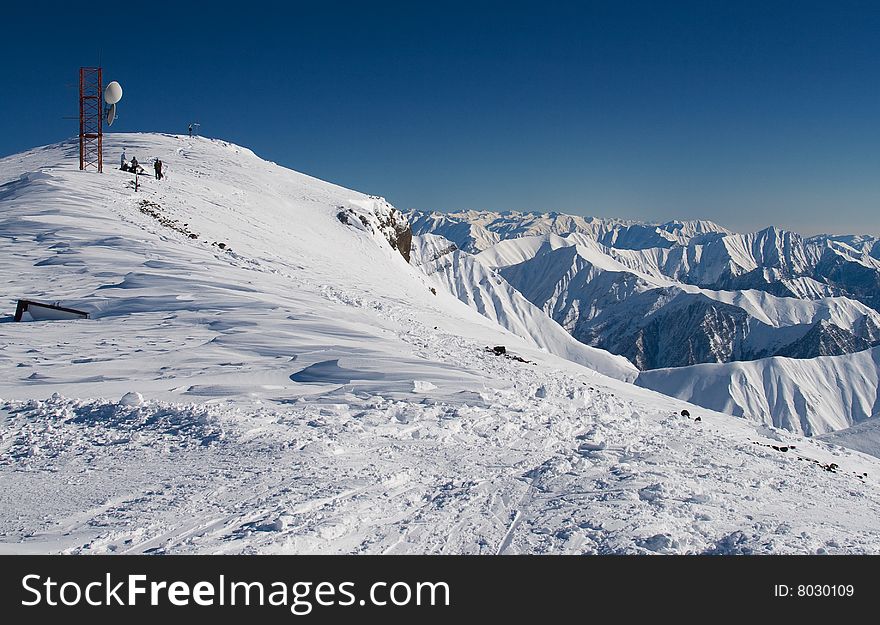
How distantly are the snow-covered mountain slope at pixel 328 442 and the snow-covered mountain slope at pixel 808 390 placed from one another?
92.2 meters

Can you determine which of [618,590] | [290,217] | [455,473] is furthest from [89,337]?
[290,217]

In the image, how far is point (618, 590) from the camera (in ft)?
17.3

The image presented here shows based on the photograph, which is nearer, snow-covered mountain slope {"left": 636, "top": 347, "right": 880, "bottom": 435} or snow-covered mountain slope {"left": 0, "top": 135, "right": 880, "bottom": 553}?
snow-covered mountain slope {"left": 0, "top": 135, "right": 880, "bottom": 553}

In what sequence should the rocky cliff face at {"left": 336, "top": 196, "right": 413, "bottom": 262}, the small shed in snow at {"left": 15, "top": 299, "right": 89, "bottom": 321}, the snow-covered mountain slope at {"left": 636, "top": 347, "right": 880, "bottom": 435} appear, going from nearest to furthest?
the small shed in snow at {"left": 15, "top": 299, "right": 89, "bottom": 321}
the rocky cliff face at {"left": 336, "top": 196, "right": 413, "bottom": 262}
the snow-covered mountain slope at {"left": 636, "top": 347, "right": 880, "bottom": 435}

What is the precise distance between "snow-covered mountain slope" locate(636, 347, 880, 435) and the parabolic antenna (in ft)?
296

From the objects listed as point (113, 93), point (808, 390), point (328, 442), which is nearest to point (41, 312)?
point (328, 442)

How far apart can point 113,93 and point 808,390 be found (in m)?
131

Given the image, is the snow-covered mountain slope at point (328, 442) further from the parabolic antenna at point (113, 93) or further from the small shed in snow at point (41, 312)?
the parabolic antenna at point (113, 93)

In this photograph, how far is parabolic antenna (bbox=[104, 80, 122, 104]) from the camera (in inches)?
1165

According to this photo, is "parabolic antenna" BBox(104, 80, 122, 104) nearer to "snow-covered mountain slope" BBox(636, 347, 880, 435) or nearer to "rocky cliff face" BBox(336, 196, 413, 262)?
"rocky cliff face" BBox(336, 196, 413, 262)

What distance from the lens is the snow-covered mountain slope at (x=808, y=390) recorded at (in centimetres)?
10306

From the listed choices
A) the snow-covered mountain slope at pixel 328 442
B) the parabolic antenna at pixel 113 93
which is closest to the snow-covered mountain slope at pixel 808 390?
the parabolic antenna at pixel 113 93

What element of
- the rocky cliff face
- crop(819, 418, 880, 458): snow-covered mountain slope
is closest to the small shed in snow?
crop(819, 418, 880, 458): snow-covered mountain slope

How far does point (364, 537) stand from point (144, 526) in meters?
2.16
